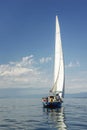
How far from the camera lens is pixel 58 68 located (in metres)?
83.8

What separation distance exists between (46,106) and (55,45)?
20080mm

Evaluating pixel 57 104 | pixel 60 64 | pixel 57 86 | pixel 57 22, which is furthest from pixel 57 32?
pixel 57 104

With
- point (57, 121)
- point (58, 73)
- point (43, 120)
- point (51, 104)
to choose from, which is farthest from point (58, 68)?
point (57, 121)

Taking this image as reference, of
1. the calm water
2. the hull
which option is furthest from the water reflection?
the hull

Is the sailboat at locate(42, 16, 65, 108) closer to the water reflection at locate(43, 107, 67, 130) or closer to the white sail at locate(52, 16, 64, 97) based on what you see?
the white sail at locate(52, 16, 64, 97)

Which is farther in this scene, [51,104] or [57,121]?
[51,104]

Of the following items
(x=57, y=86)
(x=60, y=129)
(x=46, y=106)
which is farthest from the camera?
(x=57, y=86)

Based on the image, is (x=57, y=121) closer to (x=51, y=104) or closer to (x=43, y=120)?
(x=43, y=120)

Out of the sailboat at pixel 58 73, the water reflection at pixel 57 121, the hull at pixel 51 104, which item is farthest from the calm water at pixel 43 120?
the sailboat at pixel 58 73

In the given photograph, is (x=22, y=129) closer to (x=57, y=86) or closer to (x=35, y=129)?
(x=35, y=129)

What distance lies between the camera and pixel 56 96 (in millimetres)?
78250

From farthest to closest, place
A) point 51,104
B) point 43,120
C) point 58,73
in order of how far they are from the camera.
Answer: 1. point 58,73
2. point 51,104
3. point 43,120

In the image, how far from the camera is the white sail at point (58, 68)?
3246 inches

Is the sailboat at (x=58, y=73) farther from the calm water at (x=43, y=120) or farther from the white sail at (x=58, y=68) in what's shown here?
the calm water at (x=43, y=120)
